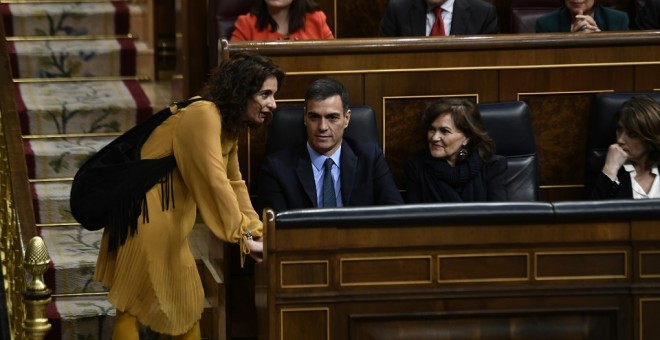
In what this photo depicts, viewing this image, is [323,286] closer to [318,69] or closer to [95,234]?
[318,69]

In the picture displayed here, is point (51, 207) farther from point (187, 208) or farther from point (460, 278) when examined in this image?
point (460, 278)

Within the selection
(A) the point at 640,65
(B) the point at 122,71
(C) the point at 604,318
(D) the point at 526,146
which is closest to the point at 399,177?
(D) the point at 526,146

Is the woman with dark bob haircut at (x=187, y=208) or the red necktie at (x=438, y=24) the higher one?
the red necktie at (x=438, y=24)

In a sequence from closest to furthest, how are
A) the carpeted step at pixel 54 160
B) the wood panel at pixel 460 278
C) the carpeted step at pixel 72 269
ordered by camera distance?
the wood panel at pixel 460 278
the carpeted step at pixel 72 269
the carpeted step at pixel 54 160

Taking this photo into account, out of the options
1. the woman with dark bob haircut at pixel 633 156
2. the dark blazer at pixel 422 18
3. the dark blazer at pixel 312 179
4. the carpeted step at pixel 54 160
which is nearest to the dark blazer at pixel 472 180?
the dark blazer at pixel 312 179

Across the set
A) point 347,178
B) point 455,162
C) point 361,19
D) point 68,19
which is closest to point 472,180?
point 455,162

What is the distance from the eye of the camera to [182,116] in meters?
4.25

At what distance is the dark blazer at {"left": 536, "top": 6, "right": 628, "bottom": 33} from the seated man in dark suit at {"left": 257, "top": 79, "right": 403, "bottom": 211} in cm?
124

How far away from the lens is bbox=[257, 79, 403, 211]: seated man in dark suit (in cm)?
461

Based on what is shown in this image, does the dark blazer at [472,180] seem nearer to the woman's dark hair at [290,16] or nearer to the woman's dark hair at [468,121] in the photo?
the woman's dark hair at [468,121]

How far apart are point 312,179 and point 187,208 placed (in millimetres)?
490

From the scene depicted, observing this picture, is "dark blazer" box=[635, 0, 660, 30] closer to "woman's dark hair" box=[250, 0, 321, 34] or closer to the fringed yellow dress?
"woman's dark hair" box=[250, 0, 321, 34]

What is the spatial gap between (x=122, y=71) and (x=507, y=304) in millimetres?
3223

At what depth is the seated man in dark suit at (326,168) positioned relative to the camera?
15.1 feet
